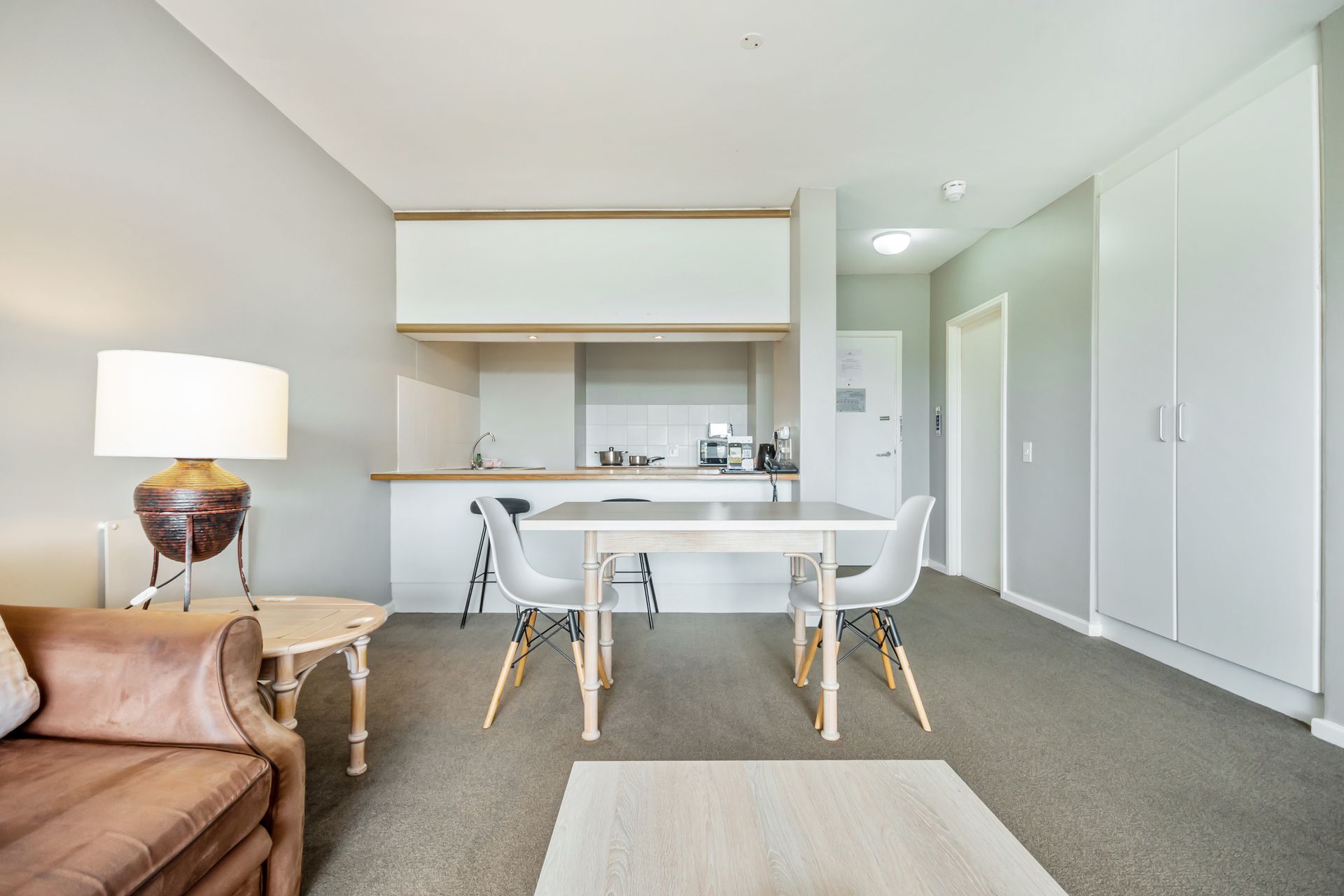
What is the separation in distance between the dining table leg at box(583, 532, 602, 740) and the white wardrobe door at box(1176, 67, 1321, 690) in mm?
2604

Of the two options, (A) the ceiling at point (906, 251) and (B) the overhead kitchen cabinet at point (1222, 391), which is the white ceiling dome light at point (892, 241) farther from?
(B) the overhead kitchen cabinet at point (1222, 391)

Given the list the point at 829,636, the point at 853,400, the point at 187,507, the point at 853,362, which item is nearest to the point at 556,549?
the point at 829,636

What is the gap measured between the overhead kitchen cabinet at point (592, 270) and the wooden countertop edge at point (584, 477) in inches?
38.6

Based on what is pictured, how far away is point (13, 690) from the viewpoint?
1015mm

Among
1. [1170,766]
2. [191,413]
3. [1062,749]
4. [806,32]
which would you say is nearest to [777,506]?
[1062,749]

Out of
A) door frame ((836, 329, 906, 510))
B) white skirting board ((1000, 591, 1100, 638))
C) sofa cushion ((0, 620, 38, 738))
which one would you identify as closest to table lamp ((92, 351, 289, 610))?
sofa cushion ((0, 620, 38, 738))

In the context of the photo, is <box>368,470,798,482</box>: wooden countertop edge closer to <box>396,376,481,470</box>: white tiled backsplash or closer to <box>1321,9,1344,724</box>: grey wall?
<box>396,376,481,470</box>: white tiled backsplash

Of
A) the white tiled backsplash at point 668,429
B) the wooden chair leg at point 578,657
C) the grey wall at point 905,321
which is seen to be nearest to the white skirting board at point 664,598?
the wooden chair leg at point 578,657

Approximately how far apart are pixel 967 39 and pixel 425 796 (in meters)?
3.18

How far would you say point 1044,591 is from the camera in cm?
333

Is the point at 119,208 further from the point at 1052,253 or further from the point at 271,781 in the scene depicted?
the point at 1052,253

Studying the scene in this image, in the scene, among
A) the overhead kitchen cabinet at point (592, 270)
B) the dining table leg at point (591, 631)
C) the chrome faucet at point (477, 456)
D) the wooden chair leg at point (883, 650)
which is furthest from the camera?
the chrome faucet at point (477, 456)

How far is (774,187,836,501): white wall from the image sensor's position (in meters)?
3.23

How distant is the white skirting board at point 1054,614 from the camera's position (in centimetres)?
296
